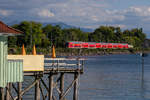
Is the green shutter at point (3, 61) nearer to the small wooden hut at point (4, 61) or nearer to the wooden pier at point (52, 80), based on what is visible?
the small wooden hut at point (4, 61)

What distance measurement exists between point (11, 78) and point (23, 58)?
380 cm

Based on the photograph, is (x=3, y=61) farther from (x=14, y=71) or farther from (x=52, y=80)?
(x=52, y=80)

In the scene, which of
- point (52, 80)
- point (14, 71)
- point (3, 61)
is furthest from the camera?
point (52, 80)

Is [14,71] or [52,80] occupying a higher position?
[14,71]

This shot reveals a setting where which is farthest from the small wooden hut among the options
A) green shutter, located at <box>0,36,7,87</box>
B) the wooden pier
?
the wooden pier

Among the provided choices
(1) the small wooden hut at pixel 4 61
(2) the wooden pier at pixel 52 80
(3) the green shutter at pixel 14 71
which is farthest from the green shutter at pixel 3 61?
(2) the wooden pier at pixel 52 80

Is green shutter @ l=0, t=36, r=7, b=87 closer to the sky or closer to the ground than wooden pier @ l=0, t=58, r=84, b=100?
closer to the sky

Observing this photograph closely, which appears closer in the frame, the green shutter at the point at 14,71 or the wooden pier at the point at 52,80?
the green shutter at the point at 14,71

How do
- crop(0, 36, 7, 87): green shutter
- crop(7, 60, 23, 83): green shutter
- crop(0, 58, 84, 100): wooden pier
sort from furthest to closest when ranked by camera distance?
crop(0, 58, 84, 100): wooden pier < crop(7, 60, 23, 83): green shutter < crop(0, 36, 7, 87): green shutter

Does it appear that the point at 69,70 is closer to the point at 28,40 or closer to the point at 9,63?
the point at 9,63

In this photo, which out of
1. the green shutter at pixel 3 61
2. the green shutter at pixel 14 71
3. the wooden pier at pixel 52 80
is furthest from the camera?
the wooden pier at pixel 52 80

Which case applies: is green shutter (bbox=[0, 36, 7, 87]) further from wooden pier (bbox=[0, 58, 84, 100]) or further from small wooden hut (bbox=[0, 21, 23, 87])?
wooden pier (bbox=[0, 58, 84, 100])

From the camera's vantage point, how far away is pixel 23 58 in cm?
3081

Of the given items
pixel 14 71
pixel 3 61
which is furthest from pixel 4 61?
pixel 14 71
